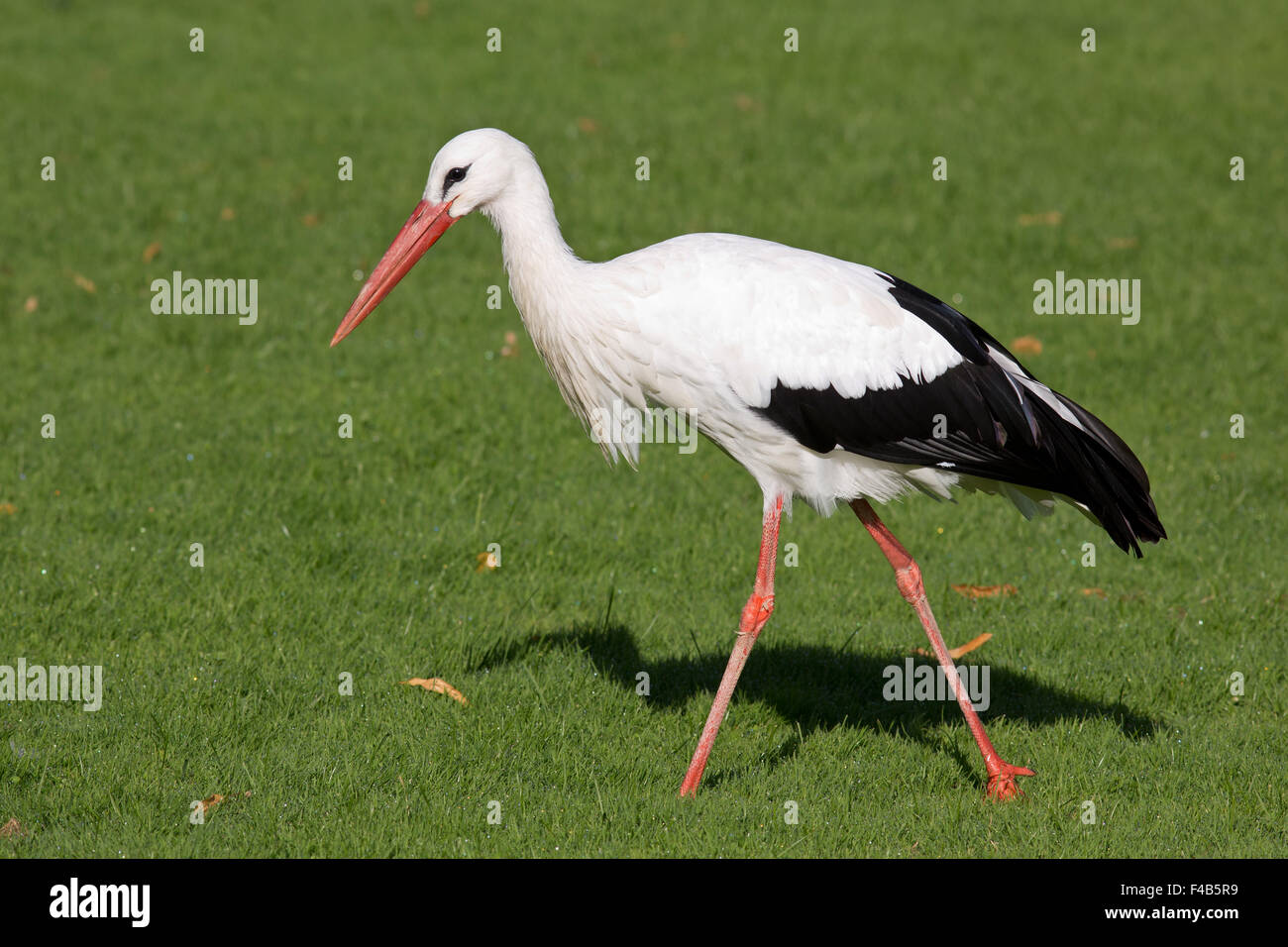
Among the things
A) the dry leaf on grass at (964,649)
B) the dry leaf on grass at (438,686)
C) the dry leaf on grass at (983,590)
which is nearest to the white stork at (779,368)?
the dry leaf on grass at (964,649)

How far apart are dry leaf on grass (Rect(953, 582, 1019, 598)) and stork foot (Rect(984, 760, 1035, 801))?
169cm

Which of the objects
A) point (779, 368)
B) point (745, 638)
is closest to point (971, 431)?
point (779, 368)

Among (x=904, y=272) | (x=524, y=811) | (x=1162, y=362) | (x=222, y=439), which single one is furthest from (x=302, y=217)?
(x=524, y=811)

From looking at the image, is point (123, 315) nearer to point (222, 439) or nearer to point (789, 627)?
point (222, 439)

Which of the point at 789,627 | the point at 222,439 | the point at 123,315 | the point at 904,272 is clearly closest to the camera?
the point at 789,627

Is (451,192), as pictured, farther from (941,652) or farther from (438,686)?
(941,652)

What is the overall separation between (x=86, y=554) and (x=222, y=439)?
1462 mm

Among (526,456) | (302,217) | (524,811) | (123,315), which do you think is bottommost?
(524,811)

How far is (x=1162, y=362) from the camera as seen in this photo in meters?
9.88

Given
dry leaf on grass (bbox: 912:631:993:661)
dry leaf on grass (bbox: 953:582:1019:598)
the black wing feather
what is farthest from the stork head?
dry leaf on grass (bbox: 953:582:1019:598)

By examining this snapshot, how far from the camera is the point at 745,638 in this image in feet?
18.7

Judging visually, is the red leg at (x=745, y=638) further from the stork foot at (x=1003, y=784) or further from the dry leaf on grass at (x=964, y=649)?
the dry leaf on grass at (x=964, y=649)

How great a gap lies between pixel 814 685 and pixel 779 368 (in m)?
1.72

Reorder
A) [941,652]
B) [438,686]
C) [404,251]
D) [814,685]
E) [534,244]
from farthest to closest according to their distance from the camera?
[814,685], [438,686], [941,652], [404,251], [534,244]
